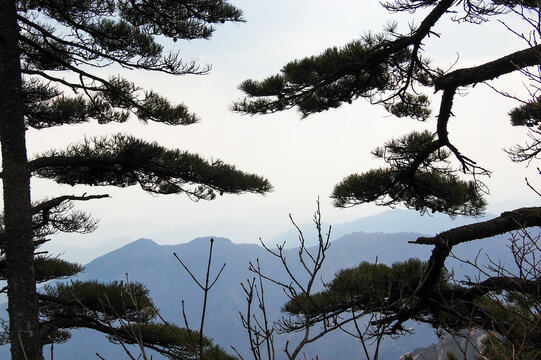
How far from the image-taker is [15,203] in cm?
352

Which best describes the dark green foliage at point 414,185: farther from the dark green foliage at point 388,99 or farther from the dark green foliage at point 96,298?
the dark green foliage at point 96,298

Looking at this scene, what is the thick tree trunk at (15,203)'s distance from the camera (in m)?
3.47

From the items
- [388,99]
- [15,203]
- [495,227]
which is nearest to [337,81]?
[388,99]

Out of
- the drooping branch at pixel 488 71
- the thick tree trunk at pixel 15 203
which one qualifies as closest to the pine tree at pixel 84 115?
the thick tree trunk at pixel 15 203

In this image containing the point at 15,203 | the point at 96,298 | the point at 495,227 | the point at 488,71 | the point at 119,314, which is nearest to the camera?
the point at 495,227

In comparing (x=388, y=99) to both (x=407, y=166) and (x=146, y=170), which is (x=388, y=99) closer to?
(x=407, y=166)

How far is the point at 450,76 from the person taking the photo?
3480 millimetres

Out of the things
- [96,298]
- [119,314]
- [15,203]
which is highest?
[15,203]

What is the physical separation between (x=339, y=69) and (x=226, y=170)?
1.85 meters

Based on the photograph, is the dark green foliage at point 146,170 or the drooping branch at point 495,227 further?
the dark green foliage at point 146,170

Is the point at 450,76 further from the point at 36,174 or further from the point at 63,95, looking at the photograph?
the point at 36,174

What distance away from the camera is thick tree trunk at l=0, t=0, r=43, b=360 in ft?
11.4

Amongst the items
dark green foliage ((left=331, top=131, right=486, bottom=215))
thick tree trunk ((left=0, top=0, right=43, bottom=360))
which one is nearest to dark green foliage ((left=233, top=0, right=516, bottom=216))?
dark green foliage ((left=331, top=131, right=486, bottom=215))

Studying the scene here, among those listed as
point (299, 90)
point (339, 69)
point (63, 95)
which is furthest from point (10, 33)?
point (339, 69)
